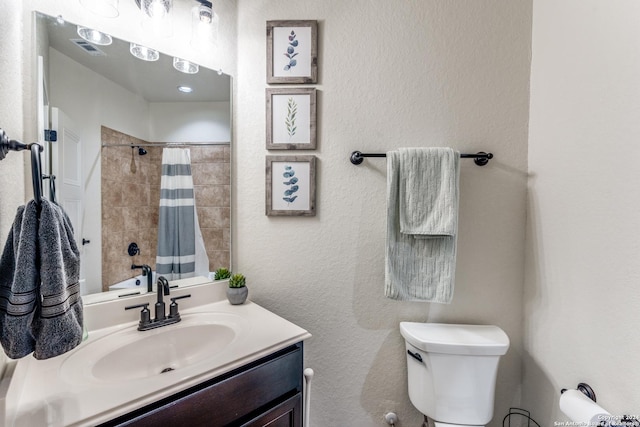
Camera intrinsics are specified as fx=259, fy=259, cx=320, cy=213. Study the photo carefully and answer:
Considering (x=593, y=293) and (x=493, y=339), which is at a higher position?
(x=593, y=293)

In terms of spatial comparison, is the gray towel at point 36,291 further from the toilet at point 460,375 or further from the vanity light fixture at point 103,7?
the toilet at point 460,375

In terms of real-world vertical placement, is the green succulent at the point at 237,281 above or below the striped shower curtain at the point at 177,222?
below

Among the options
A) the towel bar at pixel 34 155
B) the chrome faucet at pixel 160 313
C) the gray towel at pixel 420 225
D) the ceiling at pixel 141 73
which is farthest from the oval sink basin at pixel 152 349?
the ceiling at pixel 141 73

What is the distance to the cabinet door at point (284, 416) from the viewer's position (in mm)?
840

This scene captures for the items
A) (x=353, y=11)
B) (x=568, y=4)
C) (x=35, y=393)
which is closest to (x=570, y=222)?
(x=568, y=4)

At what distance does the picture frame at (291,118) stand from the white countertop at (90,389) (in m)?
0.85

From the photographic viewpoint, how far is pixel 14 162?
30.4 inches

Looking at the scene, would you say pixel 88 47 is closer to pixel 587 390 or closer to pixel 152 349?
pixel 152 349

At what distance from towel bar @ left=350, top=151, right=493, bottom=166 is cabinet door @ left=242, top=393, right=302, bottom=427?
100cm

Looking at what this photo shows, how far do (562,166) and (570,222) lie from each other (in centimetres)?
23

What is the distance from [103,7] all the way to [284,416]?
5.26 feet

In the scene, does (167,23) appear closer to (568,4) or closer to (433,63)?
A: (433,63)

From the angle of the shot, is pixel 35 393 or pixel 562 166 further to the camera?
pixel 562 166

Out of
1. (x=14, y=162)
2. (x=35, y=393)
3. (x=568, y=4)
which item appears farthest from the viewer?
(x=568, y=4)
